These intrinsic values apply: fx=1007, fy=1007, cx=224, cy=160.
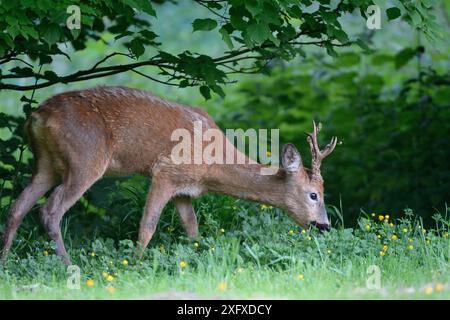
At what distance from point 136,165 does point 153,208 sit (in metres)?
0.44

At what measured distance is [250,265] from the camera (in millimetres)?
7500

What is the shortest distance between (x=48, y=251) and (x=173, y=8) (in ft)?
47.7

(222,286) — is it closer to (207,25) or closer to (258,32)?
(258,32)

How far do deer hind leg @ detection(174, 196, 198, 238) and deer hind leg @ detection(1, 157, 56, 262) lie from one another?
46.3 inches

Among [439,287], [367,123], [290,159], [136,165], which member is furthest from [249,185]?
[367,123]

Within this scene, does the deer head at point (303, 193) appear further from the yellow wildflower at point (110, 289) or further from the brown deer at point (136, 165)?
the yellow wildflower at point (110, 289)

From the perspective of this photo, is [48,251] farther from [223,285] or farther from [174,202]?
[223,285]

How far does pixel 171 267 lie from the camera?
25.2 feet

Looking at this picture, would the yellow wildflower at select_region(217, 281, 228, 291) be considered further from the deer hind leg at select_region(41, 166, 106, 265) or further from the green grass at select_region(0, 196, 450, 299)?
the deer hind leg at select_region(41, 166, 106, 265)

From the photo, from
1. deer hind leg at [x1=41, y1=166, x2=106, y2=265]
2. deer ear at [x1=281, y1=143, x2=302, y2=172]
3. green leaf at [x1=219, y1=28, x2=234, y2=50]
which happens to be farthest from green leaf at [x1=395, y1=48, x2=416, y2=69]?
deer hind leg at [x1=41, y1=166, x2=106, y2=265]

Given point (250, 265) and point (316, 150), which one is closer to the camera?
point (250, 265)

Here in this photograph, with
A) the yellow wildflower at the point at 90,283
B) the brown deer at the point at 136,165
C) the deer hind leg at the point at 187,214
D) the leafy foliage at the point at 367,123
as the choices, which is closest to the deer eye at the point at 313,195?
the brown deer at the point at 136,165

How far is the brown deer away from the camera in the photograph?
8.64 meters
